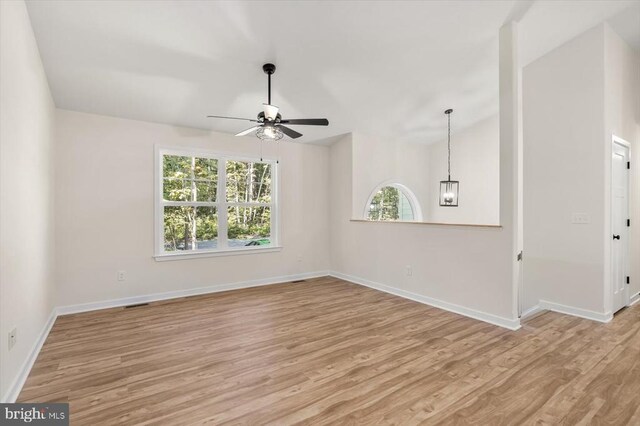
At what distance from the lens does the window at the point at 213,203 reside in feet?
15.0

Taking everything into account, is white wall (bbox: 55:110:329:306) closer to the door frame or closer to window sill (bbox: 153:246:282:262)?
window sill (bbox: 153:246:282:262)

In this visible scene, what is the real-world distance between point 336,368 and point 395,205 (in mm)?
5207

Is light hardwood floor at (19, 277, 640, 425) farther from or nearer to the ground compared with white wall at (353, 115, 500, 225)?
nearer to the ground

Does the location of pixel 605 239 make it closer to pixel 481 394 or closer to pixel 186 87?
pixel 481 394

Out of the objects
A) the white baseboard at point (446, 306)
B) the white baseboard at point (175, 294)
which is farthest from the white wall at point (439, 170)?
the white baseboard at point (175, 294)

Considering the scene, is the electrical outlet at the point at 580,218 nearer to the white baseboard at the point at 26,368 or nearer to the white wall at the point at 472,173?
the white wall at the point at 472,173

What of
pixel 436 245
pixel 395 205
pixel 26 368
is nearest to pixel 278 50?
pixel 436 245

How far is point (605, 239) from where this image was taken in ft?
11.1

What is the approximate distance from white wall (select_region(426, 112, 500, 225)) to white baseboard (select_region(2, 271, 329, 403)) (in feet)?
10.7

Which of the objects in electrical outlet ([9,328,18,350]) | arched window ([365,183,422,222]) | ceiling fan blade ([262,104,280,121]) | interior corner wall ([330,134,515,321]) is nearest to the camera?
electrical outlet ([9,328,18,350])

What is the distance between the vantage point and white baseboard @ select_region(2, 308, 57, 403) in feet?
6.58

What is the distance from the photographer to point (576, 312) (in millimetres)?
3594

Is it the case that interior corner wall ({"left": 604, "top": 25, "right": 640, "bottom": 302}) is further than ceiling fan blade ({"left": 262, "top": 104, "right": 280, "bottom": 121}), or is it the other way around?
interior corner wall ({"left": 604, "top": 25, "right": 640, "bottom": 302})

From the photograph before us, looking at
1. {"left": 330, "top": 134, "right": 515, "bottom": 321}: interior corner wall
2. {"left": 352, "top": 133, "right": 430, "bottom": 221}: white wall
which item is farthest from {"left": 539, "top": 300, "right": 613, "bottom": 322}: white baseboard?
{"left": 352, "top": 133, "right": 430, "bottom": 221}: white wall
